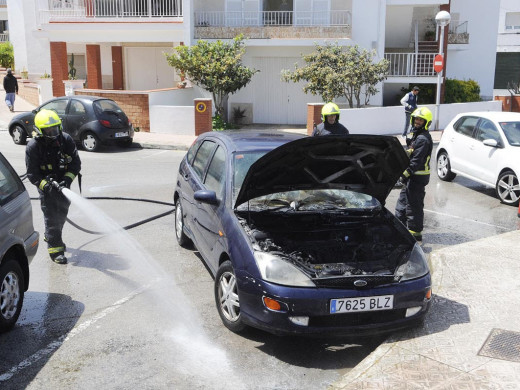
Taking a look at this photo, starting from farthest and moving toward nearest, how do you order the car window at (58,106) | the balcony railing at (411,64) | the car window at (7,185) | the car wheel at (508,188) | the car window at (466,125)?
the balcony railing at (411,64)
the car window at (58,106)
the car window at (466,125)
the car wheel at (508,188)
the car window at (7,185)

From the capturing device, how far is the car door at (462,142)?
12445 millimetres

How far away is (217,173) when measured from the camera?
6500 millimetres

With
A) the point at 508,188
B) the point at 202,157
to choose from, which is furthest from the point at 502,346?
the point at 508,188

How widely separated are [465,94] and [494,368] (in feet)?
71.6

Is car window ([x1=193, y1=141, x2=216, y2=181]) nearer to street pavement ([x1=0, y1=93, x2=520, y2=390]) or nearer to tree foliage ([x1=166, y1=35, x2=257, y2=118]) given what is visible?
street pavement ([x1=0, y1=93, x2=520, y2=390])

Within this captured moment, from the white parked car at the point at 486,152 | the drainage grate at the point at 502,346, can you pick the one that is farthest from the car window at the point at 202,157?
the white parked car at the point at 486,152

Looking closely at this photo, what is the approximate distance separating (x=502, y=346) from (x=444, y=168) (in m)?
8.58

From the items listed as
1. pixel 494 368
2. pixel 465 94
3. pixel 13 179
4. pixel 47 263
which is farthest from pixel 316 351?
pixel 465 94

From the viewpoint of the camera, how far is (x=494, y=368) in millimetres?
4840

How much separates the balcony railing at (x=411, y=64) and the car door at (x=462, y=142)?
10.5 m

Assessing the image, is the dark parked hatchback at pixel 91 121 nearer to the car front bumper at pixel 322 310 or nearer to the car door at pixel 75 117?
the car door at pixel 75 117

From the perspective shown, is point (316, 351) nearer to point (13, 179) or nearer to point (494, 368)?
point (494, 368)

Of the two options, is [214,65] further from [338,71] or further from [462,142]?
[462,142]

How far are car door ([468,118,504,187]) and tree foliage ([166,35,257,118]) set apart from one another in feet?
32.4
